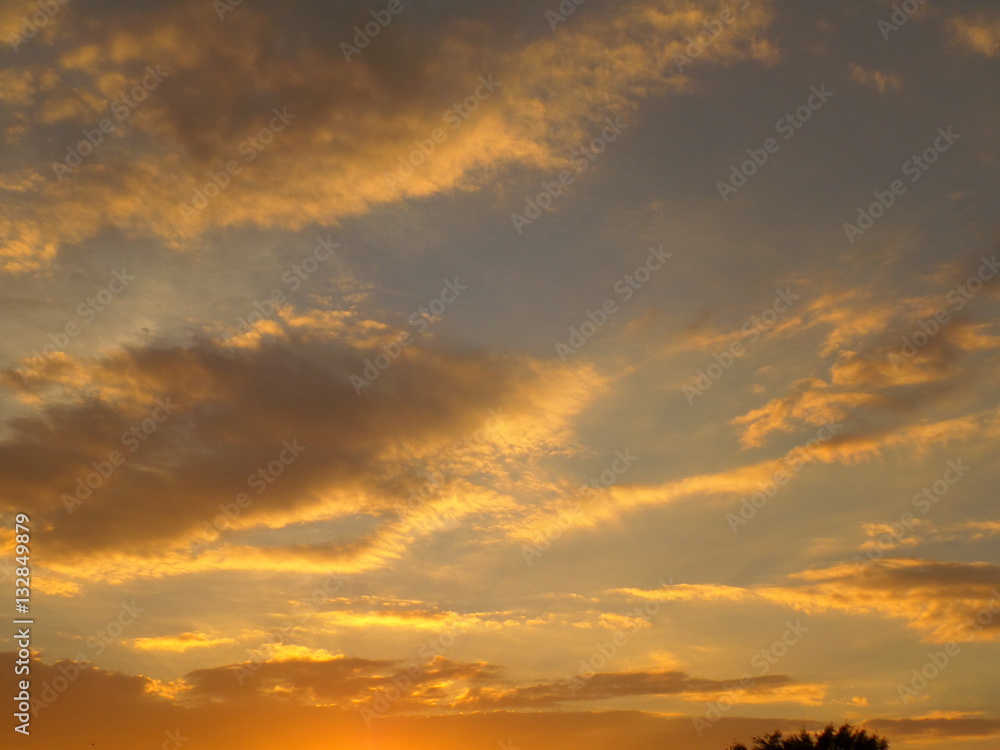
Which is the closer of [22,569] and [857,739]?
[22,569]

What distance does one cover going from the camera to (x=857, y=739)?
79.4 m

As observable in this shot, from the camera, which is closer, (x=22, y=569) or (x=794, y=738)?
(x=22, y=569)

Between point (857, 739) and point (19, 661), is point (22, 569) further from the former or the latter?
point (857, 739)

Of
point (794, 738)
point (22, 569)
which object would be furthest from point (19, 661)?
point (794, 738)

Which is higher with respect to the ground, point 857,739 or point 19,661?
point 19,661

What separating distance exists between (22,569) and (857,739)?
77.1 metres

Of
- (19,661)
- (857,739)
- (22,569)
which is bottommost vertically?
(857,739)

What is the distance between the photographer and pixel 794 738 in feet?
274

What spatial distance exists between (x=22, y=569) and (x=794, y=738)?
248 ft

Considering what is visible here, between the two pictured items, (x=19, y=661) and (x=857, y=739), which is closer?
(x=19, y=661)

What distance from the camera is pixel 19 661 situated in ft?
150

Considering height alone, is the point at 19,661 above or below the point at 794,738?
above

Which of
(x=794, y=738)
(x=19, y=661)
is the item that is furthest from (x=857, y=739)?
(x=19, y=661)

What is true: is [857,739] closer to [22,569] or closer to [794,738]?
[794,738]
